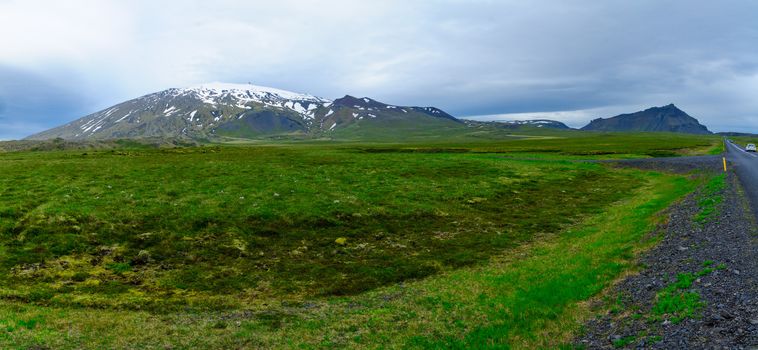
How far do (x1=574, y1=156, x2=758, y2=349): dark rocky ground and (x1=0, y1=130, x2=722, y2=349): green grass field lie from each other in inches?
50.3

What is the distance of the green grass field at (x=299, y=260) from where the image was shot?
52.6 feet

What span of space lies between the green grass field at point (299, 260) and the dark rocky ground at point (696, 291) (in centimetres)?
128

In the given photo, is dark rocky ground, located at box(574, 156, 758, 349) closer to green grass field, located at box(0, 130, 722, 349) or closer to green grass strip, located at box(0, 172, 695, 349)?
green grass strip, located at box(0, 172, 695, 349)

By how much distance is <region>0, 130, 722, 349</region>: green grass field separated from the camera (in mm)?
16031

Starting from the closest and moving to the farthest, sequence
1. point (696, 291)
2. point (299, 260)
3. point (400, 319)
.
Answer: point (696, 291) < point (400, 319) < point (299, 260)

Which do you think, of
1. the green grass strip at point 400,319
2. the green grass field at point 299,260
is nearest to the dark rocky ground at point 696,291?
the green grass strip at point 400,319

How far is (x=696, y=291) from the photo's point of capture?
14.9m

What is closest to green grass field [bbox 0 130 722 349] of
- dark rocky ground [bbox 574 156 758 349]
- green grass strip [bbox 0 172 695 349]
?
green grass strip [bbox 0 172 695 349]

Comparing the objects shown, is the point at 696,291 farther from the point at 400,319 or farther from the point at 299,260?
the point at 299,260

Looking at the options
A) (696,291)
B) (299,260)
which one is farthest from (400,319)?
(696,291)

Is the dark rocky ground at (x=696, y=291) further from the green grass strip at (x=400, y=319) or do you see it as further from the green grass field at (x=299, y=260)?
the green grass field at (x=299, y=260)

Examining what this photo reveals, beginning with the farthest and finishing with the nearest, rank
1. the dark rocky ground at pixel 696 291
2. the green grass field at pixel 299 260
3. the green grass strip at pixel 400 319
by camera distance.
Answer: the green grass field at pixel 299 260, the green grass strip at pixel 400 319, the dark rocky ground at pixel 696 291

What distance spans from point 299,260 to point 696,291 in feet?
63.8

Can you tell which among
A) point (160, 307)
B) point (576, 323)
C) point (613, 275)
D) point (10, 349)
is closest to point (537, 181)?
point (613, 275)
